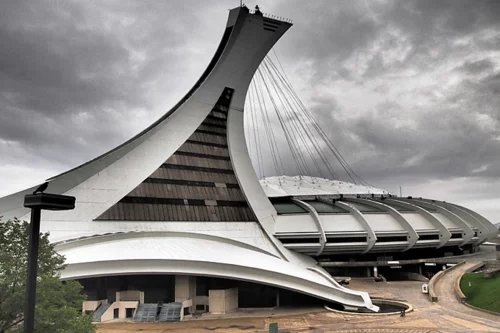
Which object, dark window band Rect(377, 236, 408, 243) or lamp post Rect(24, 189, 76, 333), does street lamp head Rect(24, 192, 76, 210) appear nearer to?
lamp post Rect(24, 189, 76, 333)

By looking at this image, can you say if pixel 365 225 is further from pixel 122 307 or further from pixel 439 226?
pixel 122 307

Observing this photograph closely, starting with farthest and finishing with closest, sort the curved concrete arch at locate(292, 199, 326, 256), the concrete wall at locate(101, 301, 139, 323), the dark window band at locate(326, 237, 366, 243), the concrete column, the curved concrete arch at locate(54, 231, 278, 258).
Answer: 1. the dark window band at locate(326, 237, 366, 243)
2. the curved concrete arch at locate(292, 199, 326, 256)
3. the concrete column
4. the curved concrete arch at locate(54, 231, 278, 258)
5. the concrete wall at locate(101, 301, 139, 323)

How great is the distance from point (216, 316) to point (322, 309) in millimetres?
8145

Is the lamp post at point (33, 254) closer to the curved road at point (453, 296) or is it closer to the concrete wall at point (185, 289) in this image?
the concrete wall at point (185, 289)

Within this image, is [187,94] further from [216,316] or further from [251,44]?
[216,316]

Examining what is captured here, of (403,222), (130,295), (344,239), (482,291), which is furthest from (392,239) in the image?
(130,295)

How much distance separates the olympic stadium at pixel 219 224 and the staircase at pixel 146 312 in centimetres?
9

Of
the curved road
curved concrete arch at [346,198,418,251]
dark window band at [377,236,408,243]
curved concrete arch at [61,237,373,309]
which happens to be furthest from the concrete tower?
curved concrete arch at [346,198,418,251]

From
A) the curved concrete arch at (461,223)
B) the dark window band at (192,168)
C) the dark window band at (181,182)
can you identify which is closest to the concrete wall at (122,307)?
the dark window band at (181,182)

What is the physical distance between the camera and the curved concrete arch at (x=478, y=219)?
50.0 m

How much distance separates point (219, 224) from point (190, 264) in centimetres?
992

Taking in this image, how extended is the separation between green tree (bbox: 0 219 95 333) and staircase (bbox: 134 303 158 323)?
13408 millimetres

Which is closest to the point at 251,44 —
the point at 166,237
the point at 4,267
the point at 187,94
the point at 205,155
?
the point at 187,94

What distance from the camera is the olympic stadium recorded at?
29.1 metres
